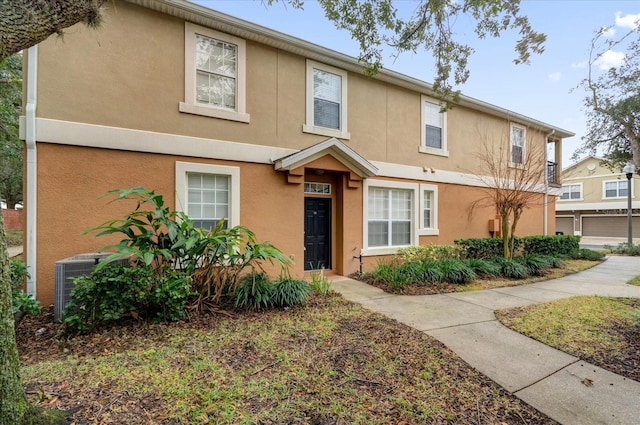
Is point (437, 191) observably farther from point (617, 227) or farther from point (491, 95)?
point (617, 227)

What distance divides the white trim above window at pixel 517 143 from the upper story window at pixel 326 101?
8.11 meters

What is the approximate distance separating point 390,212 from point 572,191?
103ft

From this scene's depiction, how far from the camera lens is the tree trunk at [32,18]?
201 cm

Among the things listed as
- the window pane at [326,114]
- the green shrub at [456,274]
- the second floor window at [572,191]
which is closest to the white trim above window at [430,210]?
the green shrub at [456,274]

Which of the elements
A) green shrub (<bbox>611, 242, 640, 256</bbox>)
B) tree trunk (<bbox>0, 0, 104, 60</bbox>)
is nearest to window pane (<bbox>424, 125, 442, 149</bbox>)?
tree trunk (<bbox>0, 0, 104, 60</bbox>)

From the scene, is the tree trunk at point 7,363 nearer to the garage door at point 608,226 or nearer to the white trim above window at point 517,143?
the white trim above window at point 517,143

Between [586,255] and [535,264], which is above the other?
[535,264]

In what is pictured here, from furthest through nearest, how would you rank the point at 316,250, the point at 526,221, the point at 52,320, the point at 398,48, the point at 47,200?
the point at 526,221, the point at 316,250, the point at 398,48, the point at 47,200, the point at 52,320

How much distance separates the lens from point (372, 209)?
888 cm

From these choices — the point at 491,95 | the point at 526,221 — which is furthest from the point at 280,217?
the point at 526,221

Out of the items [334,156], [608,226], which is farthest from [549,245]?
[608,226]

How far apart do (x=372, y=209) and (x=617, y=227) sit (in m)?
32.2

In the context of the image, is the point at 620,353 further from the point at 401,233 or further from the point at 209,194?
the point at 209,194

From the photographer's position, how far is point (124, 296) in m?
4.16
